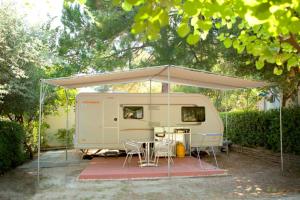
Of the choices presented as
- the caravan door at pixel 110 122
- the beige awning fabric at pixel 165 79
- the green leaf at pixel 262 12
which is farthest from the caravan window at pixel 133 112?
the green leaf at pixel 262 12

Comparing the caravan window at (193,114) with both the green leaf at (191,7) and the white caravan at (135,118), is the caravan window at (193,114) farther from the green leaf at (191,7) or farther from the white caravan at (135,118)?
the green leaf at (191,7)

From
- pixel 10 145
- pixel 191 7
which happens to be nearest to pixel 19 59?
pixel 10 145

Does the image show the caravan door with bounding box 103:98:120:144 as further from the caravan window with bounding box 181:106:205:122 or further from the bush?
the bush

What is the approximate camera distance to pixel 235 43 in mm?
3760

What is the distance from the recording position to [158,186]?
7680mm

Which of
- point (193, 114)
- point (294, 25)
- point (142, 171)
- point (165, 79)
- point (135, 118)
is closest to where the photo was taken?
point (294, 25)

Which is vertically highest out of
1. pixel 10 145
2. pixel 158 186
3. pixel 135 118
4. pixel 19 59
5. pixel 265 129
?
pixel 19 59

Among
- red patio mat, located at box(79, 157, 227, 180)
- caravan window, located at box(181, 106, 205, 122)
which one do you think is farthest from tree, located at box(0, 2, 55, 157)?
caravan window, located at box(181, 106, 205, 122)

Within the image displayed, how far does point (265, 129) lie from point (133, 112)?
429 cm

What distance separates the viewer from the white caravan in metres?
11.8

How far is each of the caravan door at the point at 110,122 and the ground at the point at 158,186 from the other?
7.40 ft

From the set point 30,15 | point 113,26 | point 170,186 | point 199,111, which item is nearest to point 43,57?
point 30,15

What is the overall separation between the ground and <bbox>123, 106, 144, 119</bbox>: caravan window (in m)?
2.87

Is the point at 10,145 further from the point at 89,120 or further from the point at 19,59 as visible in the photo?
the point at 89,120
